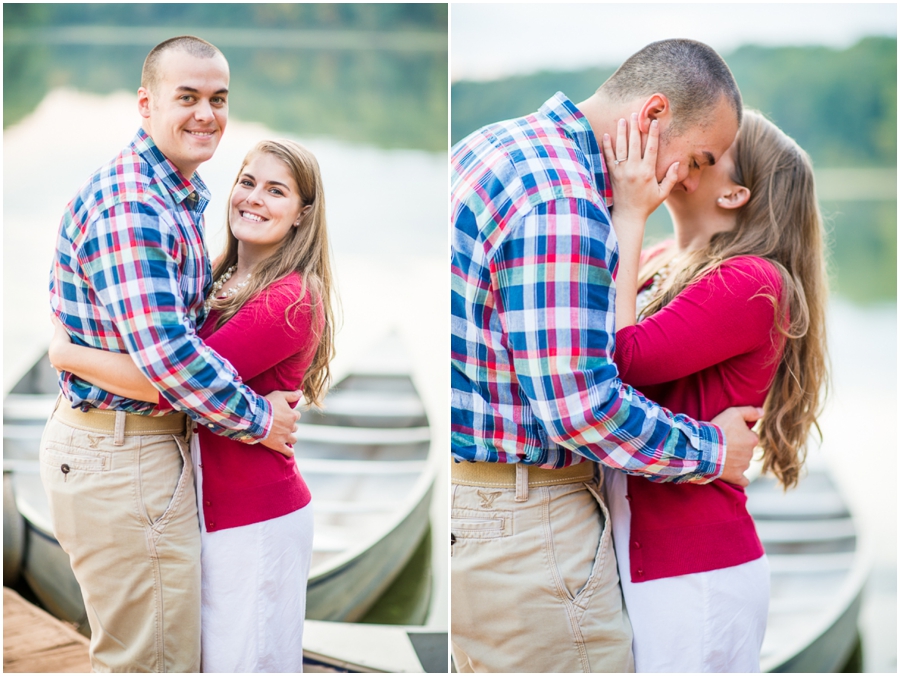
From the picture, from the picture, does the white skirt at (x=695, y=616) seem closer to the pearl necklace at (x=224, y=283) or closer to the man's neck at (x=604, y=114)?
the man's neck at (x=604, y=114)

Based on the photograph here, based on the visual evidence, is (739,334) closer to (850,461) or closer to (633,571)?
(633,571)

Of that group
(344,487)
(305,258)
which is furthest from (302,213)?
(344,487)

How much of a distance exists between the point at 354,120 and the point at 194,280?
188cm

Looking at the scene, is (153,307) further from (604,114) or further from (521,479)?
(604,114)

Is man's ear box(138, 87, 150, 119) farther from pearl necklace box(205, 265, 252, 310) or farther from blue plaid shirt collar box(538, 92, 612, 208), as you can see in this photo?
blue plaid shirt collar box(538, 92, 612, 208)

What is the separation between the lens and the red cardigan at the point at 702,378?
1.50 metres

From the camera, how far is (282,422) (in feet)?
5.74

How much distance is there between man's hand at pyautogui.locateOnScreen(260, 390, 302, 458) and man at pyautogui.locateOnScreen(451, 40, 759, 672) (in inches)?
15.5

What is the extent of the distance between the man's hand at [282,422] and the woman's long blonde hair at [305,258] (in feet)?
0.56

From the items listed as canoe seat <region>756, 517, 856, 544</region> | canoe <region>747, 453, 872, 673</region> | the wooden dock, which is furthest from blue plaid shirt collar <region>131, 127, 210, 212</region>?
canoe seat <region>756, 517, 856, 544</region>

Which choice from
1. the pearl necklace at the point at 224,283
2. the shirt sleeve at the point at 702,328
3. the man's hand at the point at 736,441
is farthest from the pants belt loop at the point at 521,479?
the pearl necklace at the point at 224,283

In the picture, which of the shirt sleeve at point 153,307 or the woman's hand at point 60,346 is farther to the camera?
the woman's hand at point 60,346

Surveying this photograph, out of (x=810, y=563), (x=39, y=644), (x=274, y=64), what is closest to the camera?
(x=39, y=644)

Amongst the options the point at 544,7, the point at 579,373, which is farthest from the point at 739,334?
the point at 544,7
